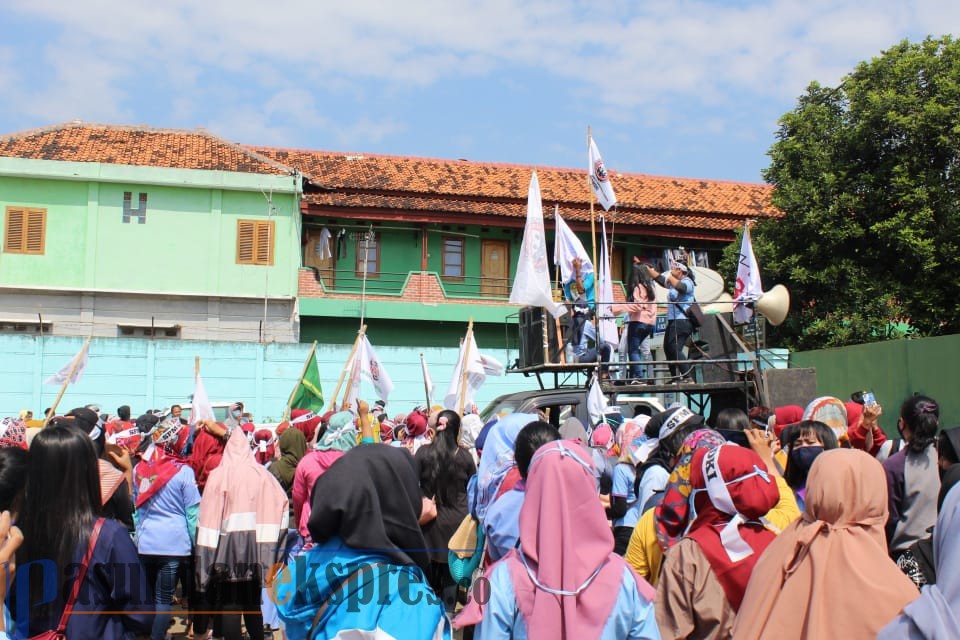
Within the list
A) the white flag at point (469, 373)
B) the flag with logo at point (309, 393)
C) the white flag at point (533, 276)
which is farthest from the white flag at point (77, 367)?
the white flag at point (533, 276)

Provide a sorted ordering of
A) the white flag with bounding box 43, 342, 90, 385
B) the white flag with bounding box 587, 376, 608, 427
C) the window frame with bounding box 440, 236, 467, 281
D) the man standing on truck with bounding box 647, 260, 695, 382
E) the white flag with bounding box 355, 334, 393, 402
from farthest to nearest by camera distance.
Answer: the window frame with bounding box 440, 236, 467, 281 → the white flag with bounding box 43, 342, 90, 385 → the white flag with bounding box 355, 334, 393, 402 → the man standing on truck with bounding box 647, 260, 695, 382 → the white flag with bounding box 587, 376, 608, 427

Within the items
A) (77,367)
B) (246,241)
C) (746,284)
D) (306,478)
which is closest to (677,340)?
(746,284)

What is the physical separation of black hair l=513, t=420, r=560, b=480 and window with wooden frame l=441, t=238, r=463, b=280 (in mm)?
24223

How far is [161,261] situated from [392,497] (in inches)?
966

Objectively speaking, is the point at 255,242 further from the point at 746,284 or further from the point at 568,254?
the point at 746,284

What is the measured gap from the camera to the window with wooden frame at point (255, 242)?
88.3ft

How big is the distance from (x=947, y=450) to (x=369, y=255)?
24.5 meters

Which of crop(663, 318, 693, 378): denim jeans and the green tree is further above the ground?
the green tree

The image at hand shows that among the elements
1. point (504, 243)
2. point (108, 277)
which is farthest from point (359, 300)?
point (108, 277)

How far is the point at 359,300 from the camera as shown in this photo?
2720 centimetres

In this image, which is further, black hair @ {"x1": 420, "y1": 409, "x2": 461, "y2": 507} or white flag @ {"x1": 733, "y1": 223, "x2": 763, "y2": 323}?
white flag @ {"x1": 733, "y1": 223, "x2": 763, "y2": 323}

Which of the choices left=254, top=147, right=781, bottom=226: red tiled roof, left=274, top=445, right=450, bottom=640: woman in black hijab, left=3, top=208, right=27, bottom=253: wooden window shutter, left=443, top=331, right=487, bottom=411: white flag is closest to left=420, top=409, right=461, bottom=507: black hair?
left=274, top=445, right=450, bottom=640: woman in black hijab

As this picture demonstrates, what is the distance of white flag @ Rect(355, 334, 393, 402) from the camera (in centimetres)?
1323

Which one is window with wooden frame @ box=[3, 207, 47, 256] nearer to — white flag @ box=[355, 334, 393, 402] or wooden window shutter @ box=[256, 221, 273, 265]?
wooden window shutter @ box=[256, 221, 273, 265]
